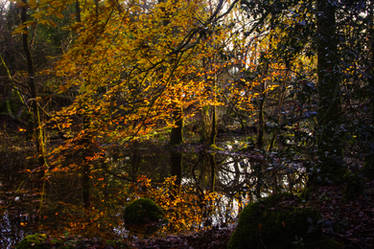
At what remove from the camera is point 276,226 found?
402cm

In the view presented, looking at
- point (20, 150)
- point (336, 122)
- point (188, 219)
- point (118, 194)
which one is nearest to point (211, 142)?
point (118, 194)

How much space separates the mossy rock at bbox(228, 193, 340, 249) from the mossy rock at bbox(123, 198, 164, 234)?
2.75m

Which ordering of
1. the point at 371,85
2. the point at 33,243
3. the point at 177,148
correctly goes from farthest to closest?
the point at 177,148, the point at 33,243, the point at 371,85

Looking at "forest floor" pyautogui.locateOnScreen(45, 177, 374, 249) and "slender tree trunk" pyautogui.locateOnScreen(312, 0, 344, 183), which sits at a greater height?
"slender tree trunk" pyautogui.locateOnScreen(312, 0, 344, 183)

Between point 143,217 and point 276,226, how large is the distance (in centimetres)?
369

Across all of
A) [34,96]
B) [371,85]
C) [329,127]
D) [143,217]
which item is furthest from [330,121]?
[34,96]

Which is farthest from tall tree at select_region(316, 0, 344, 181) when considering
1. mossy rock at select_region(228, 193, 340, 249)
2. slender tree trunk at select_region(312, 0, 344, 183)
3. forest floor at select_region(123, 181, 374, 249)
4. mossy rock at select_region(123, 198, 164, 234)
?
mossy rock at select_region(123, 198, 164, 234)

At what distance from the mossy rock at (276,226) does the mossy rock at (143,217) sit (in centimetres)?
275

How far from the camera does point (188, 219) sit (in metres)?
7.05

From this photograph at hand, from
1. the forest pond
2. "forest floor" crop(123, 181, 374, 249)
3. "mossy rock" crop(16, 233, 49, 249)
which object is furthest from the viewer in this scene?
the forest pond

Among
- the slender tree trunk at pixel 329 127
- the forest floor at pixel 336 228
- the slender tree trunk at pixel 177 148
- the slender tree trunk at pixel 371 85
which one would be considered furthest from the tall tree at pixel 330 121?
the slender tree trunk at pixel 177 148

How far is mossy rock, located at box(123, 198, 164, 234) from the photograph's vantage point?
6.47m

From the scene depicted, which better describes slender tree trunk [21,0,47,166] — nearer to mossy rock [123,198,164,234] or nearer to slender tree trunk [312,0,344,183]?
mossy rock [123,198,164,234]

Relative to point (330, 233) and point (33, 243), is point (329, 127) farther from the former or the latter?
point (33, 243)
